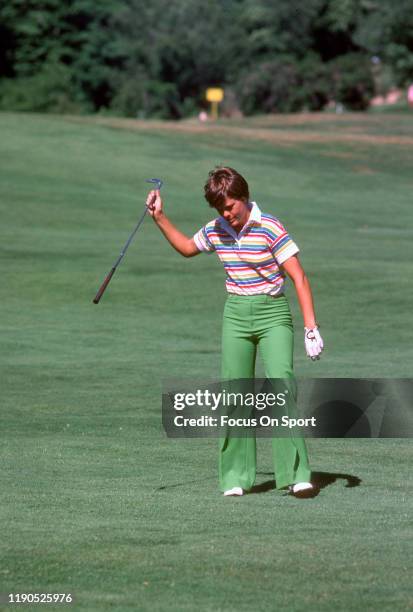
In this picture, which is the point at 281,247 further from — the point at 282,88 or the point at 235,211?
the point at 282,88

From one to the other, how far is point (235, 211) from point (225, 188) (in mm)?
143

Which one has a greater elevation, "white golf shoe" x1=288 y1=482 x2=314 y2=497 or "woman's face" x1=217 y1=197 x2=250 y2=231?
"woman's face" x1=217 y1=197 x2=250 y2=231

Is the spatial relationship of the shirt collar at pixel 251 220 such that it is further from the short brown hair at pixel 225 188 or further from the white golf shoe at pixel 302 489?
the white golf shoe at pixel 302 489

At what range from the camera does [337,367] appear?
16.5m

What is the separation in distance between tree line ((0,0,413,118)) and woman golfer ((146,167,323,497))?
85.1 metres

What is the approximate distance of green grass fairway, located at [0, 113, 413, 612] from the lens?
655 cm

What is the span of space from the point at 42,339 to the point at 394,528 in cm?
1160

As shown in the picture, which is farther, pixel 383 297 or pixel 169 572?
pixel 383 297

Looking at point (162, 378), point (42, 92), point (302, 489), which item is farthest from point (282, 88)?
point (302, 489)

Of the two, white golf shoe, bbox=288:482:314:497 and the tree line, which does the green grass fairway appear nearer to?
white golf shoe, bbox=288:482:314:497

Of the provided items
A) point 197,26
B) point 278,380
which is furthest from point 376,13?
point 278,380

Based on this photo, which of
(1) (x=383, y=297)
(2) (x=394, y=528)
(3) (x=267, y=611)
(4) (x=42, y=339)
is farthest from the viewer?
(1) (x=383, y=297)

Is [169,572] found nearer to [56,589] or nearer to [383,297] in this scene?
[56,589]

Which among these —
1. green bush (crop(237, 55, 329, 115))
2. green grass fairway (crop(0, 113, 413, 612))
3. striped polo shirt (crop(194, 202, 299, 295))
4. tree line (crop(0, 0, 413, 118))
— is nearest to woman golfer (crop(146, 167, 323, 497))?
striped polo shirt (crop(194, 202, 299, 295))
